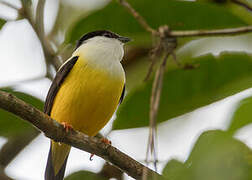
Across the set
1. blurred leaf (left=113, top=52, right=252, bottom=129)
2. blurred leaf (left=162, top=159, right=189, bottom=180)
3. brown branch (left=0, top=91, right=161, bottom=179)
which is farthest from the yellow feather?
blurred leaf (left=162, top=159, right=189, bottom=180)

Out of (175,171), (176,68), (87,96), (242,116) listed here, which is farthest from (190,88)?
(175,171)

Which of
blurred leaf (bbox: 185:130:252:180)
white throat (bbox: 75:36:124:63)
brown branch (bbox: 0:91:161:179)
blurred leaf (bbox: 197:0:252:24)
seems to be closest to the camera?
blurred leaf (bbox: 185:130:252:180)

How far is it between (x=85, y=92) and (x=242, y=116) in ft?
5.04

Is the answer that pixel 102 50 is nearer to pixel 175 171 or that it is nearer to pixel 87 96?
pixel 87 96

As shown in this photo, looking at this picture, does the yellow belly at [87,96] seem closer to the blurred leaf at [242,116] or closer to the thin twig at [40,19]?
the thin twig at [40,19]

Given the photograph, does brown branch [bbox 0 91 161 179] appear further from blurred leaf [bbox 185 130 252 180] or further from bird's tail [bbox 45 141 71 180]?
blurred leaf [bbox 185 130 252 180]

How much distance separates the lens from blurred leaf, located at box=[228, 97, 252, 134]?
1.53 m

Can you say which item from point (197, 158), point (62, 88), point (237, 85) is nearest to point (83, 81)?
point (62, 88)

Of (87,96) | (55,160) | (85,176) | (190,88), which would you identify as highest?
(190,88)

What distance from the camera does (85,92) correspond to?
9.57 ft

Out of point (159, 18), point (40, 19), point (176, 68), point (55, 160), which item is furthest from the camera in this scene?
point (55, 160)

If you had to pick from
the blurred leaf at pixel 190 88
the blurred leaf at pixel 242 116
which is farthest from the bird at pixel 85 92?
the blurred leaf at pixel 242 116

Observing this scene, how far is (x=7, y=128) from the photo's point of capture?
2674 mm

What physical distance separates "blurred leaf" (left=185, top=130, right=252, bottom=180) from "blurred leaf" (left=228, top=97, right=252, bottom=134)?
0.46 meters
